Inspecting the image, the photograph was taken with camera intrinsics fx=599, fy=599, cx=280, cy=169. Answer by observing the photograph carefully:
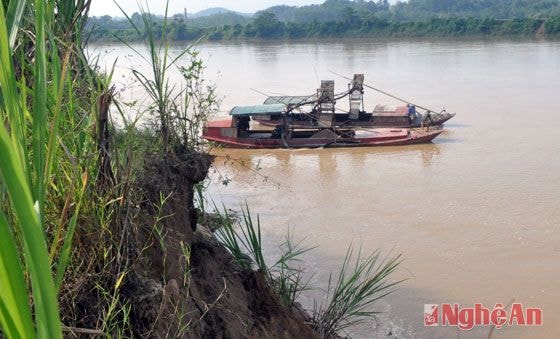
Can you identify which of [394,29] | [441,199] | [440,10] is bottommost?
[441,199]

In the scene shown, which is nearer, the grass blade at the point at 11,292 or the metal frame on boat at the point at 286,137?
the grass blade at the point at 11,292

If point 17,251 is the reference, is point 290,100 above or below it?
below

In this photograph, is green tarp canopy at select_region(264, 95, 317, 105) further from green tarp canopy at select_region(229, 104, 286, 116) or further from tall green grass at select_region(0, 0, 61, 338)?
tall green grass at select_region(0, 0, 61, 338)

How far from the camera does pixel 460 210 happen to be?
855 cm

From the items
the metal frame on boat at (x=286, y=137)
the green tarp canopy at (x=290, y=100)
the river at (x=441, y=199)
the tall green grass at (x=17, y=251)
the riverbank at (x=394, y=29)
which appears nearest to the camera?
the tall green grass at (x=17, y=251)

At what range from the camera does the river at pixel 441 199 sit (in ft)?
19.5

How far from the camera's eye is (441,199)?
9.15 m

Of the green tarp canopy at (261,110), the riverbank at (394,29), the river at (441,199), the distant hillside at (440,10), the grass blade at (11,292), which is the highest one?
the distant hillside at (440,10)

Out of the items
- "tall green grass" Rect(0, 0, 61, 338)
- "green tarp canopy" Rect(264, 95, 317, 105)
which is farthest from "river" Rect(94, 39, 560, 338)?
"tall green grass" Rect(0, 0, 61, 338)

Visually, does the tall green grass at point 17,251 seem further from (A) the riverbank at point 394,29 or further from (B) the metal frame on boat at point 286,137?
(A) the riverbank at point 394,29

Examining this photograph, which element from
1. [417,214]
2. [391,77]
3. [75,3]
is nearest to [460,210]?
[417,214]

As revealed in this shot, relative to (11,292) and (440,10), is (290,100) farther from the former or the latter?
(440,10)

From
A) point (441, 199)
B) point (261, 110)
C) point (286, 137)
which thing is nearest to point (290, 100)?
point (286, 137)

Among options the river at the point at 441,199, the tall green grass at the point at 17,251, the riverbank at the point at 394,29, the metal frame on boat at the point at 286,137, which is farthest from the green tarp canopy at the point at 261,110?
the riverbank at the point at 394,29
